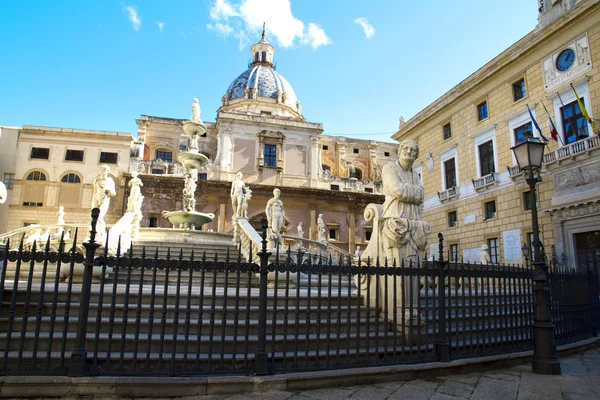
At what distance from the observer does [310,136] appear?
127 feet

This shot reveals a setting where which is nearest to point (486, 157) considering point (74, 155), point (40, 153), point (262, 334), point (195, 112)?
point (195, 112)

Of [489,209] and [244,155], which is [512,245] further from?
[244,155]

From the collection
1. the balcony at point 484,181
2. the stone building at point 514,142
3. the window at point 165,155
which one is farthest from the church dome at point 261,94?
the balcony at point 484,181

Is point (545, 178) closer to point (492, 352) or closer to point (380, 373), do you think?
point (492, 352)

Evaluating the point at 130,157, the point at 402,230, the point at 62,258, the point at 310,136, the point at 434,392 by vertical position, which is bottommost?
the point at 434,392

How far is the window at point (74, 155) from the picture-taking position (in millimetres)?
33469

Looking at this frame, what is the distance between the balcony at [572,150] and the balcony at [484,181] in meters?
3.04

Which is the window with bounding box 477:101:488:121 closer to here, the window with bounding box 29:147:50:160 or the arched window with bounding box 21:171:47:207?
the arched window with bounding box 21:171:47:207

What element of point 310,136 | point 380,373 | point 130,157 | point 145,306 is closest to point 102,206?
point 145,306

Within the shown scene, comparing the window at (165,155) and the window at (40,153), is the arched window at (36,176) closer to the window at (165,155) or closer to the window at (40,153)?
the window at (40,153)

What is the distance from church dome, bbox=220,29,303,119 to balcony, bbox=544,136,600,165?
30432 millimetres

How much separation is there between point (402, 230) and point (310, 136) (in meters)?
32.7

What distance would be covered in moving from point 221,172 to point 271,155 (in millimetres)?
4790

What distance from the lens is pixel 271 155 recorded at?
37344 mm
